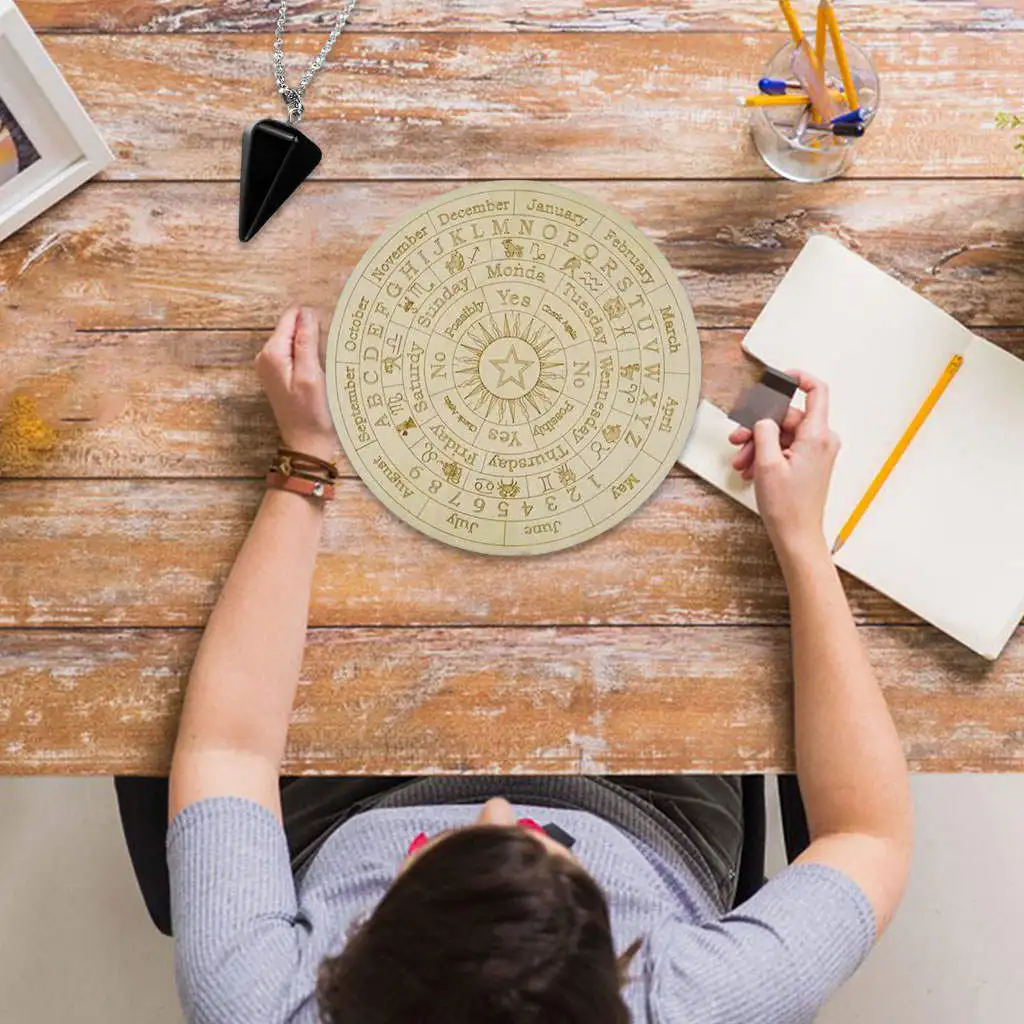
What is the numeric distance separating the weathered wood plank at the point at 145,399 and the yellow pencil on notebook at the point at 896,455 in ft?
0.22

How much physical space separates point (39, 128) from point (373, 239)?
0.94 ft

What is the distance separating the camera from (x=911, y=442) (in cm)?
87

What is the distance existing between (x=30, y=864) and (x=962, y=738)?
4.14 feet

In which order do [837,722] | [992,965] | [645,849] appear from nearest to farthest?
[837,722] < [645,849] < [992,965]

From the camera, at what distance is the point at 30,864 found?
145 cm

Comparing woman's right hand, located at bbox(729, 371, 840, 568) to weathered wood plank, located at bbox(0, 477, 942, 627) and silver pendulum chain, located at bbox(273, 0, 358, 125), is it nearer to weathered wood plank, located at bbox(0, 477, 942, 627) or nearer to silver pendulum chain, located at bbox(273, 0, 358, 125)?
weathered wood plank, located at bbox(0, 477, 942, 627)

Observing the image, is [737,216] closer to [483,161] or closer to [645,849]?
[483,161]

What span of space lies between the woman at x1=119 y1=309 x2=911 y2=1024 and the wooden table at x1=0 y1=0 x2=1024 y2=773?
0.13 ft

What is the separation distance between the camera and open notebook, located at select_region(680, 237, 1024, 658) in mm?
859

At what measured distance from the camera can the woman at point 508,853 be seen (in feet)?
2.10

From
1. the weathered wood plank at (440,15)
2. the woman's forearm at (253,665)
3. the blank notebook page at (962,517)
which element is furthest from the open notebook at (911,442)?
the woman's forearm at (253,665)

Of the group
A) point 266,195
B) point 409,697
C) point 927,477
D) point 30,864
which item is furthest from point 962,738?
point 30,864

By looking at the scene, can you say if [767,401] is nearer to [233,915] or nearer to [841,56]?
[841,56]

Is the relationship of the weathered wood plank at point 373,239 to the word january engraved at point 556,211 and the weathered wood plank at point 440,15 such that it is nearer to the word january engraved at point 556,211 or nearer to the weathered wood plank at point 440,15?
the word january engraved at point 556,211
